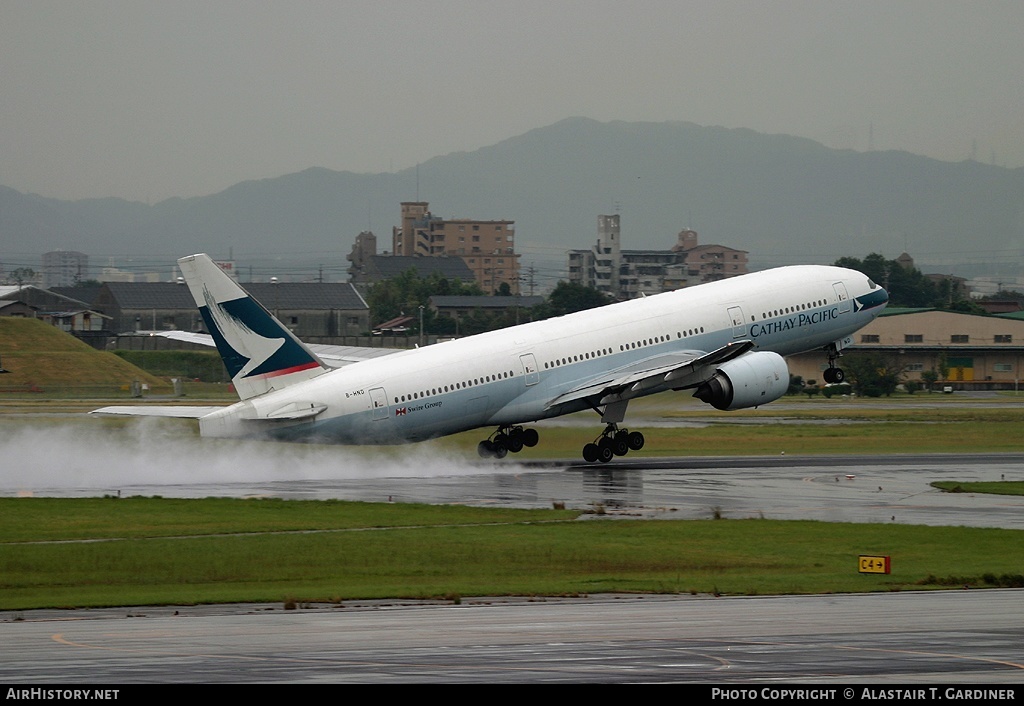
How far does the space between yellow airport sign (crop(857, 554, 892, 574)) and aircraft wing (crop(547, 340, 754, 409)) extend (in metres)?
23.4

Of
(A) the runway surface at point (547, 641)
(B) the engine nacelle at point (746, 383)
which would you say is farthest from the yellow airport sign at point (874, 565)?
(B) the engine nacelle at point (746, 383)

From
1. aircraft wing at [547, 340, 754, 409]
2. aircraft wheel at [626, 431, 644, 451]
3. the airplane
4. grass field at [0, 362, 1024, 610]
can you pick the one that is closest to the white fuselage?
the airplane

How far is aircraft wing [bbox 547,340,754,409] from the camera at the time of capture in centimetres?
5491

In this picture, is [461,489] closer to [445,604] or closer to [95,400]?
[445,604]

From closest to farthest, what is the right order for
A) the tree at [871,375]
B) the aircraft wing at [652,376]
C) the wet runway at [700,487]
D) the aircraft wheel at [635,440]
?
the wet runway at [700,487], the aircraft wing at [652,376], the aircraft wheel at [635,440], the tree at [871,375]

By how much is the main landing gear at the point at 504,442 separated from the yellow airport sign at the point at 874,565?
26.2m

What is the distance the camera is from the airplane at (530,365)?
160ft

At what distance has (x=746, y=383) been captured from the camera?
55500 millimetres

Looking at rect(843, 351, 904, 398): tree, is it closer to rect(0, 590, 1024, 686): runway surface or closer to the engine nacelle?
the engine nacelle

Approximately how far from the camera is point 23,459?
54.3 metres

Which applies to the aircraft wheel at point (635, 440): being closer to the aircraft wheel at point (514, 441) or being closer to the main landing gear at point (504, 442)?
the main landing gear at point (504, 442)

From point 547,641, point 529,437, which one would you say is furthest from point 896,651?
point 529,437

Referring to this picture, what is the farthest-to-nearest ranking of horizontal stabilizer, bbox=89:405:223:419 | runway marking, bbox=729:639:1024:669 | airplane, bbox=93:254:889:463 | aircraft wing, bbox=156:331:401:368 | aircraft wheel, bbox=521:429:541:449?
aircraft wing, bbox=156:331:401:368 < aircraft wheel, bbox=521:429:541:449 < airplane, bbox=93:254:889:463 < horizontal stabilizer, bbox=89:405:223:419 < runway marking, bbox=729:639:1024:669

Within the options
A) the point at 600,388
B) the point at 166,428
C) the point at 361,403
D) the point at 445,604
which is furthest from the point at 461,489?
the point at 445,604
